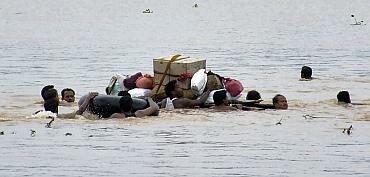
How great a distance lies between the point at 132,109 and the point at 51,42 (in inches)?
942

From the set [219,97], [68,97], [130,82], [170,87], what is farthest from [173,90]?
[68,97]

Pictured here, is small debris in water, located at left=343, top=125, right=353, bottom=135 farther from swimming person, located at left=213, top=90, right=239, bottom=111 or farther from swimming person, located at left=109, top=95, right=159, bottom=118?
swimming person, located at left=109, top=95, right=159, bottom=118

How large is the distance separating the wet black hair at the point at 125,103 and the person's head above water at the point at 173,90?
1301 mm

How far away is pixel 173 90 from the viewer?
17078 mm

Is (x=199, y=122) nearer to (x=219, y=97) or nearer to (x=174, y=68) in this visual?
(x=219, y=97)

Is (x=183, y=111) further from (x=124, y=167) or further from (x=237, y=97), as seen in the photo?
(x=124, y=167)

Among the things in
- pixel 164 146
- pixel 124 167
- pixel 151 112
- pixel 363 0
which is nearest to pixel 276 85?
pixel 151 112

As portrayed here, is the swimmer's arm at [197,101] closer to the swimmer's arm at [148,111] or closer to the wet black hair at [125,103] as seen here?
the swimmer's arm at [148,111]

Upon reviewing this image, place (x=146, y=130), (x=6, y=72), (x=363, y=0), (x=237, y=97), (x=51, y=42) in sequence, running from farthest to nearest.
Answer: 1. (x=363, y=0)
2. (x=51, y=42)
3. (x=6, y=72)
4. (x=237, y=97)
5. (x=146, y=130)

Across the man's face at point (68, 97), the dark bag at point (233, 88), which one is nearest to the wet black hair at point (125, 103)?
the dark bag at point (233, 88)

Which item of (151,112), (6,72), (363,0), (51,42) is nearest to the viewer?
(151,112)

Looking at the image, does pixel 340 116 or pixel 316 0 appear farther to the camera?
pixel 316 0

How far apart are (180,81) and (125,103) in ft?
5.39

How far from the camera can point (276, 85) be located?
22109 mm
